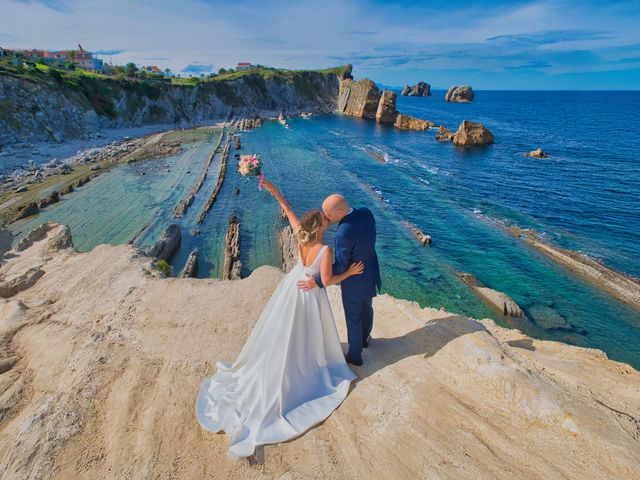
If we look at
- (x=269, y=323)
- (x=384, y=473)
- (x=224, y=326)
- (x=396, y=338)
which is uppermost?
(x=269, y=323)

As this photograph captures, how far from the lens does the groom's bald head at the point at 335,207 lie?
5.95m

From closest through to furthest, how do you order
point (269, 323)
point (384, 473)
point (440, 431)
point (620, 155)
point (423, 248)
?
point (384, 473), point (440, 431), point (269, 323), point (423, 248), point (620, 155)

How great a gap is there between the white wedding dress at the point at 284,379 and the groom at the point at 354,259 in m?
0.39

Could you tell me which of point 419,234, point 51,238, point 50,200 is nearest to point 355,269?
point 51,238

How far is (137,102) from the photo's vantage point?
7806 centimetres

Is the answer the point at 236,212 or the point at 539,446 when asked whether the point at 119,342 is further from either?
the point at 236,212

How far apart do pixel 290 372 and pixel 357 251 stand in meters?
2.45

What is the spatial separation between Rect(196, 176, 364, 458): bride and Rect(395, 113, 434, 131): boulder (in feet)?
317

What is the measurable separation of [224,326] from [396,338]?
4820 mm

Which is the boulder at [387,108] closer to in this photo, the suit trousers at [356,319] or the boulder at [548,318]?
the boulder at [548,318]

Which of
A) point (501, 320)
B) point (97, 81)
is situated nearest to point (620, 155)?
point (501, 320)

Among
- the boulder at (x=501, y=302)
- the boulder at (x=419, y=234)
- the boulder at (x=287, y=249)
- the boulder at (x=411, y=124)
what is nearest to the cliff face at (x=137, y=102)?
the boulder at (x=287, y=249)

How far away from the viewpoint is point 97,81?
71812 millimetres

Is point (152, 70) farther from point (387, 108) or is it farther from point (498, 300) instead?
point (498, 300)
